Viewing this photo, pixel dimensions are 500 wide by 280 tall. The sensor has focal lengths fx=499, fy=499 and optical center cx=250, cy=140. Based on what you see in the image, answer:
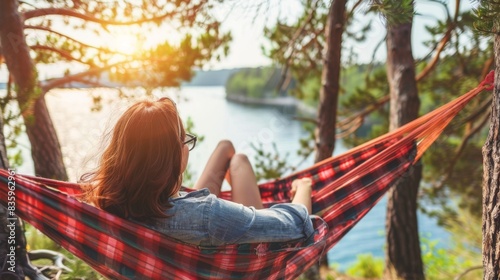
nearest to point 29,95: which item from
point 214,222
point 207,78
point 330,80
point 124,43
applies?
point 214,222

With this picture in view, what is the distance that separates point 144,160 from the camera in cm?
115

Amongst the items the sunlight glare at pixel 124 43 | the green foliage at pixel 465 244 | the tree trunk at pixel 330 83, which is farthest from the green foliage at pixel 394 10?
the green foliage at pixel 465 244

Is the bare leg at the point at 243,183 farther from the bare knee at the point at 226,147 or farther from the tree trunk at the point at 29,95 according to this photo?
the tree trunk at the point at 29,95

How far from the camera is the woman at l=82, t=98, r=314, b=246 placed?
115 centimetres

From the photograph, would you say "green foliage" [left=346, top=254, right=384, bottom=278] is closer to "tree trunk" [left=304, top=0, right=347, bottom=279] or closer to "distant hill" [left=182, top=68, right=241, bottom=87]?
"distant hill" [left=182, top=68, right=241, bottom=87]

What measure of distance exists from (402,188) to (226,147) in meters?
1.68

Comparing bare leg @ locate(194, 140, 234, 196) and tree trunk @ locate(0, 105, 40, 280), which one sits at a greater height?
bare leg @ locate(194, 140, 234, 196)

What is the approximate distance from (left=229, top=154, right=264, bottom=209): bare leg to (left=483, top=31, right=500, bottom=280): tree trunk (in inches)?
26.1

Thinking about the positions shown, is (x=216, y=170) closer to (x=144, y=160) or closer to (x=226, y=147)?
(x=226, y=147)

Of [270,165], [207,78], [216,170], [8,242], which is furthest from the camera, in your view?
[207,78]

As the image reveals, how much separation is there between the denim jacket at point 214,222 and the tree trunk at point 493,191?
1.87 feet

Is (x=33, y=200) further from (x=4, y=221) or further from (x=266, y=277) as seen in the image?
(x=266, y=277)

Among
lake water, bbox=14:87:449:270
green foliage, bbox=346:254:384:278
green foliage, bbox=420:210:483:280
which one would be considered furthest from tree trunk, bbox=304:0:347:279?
green foliage, bbox=346:254:384:278

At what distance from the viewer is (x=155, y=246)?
1233mm
